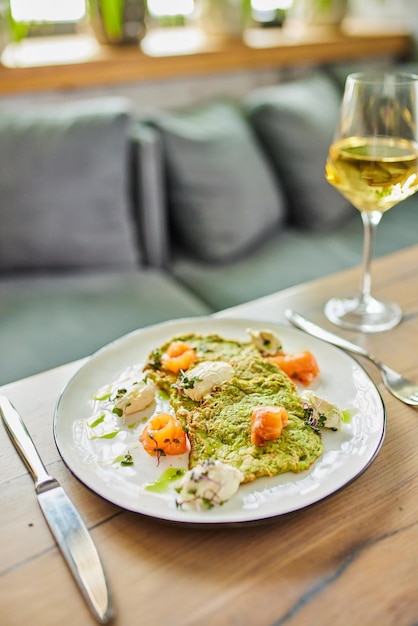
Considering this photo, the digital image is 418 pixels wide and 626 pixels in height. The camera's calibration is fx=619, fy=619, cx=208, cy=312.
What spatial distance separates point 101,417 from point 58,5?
2166 mm

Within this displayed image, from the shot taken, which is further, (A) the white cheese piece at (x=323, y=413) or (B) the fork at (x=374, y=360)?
(B) the fork at (x=374, y=360)

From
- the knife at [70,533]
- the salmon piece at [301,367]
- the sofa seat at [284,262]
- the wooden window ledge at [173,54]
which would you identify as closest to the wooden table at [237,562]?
the knife at [70,533]

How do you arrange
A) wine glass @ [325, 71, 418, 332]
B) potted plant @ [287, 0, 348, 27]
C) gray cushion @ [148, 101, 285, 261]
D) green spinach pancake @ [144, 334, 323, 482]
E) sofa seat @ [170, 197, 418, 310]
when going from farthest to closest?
1. potted plant @ [287, 0, 348, 27]
2. gray cushion @ [148, 101, 285, 261]
3. sofa seat @ [170, 197, 418, 310]
4. wine glass @ [325, 71, 418, 332]
5. green spinach pancake @ [144, 334, 323, 482]

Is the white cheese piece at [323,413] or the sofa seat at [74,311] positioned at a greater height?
the white cheese piece at [323,413]

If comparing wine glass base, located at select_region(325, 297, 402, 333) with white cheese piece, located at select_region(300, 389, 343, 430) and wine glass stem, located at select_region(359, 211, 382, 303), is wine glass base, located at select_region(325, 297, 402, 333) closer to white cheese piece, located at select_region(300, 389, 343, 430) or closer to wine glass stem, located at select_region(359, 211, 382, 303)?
wine glass stem, located at select_region(359, 211, 382, 303)

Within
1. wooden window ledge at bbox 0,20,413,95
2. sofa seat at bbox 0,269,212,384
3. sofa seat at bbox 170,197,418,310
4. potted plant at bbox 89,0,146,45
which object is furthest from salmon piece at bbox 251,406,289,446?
potted plant at bbox 89,0,146,45

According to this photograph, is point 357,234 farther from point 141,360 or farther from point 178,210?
point 141,360

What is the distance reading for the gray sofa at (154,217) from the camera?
1578mm

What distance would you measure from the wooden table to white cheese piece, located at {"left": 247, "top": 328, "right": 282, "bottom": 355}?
0.66ft

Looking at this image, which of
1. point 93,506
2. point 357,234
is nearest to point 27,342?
point 93,506

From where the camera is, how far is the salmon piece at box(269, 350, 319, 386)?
31.0 inches

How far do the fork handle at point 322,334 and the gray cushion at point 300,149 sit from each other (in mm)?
1116

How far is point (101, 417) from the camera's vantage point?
72 centimetres

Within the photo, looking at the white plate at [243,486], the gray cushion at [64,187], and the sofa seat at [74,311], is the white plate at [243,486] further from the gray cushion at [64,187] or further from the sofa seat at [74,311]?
the gray cushion at [64,187]
